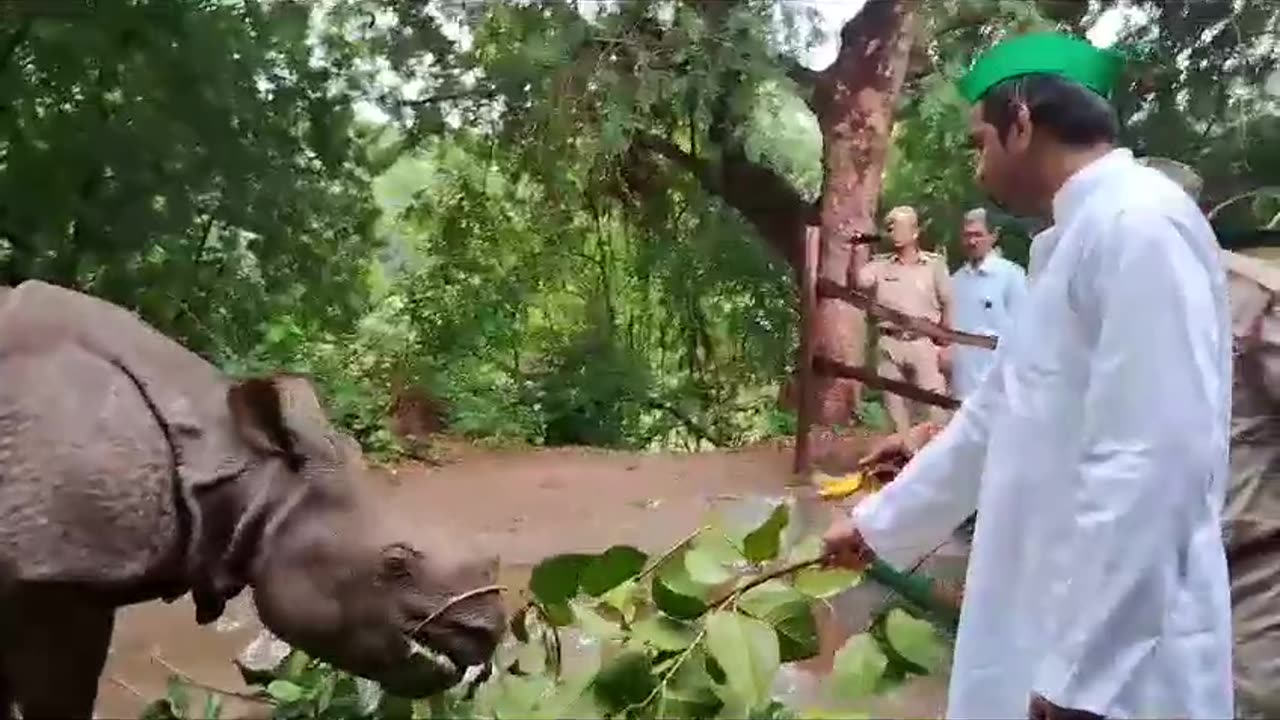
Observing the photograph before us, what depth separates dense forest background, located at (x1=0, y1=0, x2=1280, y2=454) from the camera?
80.7 inches

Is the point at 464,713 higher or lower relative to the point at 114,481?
lower

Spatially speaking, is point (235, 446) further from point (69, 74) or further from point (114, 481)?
point (69, 74)

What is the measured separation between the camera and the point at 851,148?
6.82ft

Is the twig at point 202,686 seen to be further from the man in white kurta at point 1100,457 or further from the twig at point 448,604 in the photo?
the man in white kurta at point 1100,457

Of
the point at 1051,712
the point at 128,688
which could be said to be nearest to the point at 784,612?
the point at 1051,712

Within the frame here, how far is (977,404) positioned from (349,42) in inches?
49.0

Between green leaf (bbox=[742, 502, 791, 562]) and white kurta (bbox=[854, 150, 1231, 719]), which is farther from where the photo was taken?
green leaf (bbox=[742, 502, 791, 562])

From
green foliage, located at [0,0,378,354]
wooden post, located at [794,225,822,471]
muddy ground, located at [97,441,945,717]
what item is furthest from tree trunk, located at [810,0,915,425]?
green foliage, located at [0,0,378,354]

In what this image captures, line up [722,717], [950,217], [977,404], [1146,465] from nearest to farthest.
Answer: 1. [1146,465]
2. [977,404]
3. [722,717]
4. [950,217]

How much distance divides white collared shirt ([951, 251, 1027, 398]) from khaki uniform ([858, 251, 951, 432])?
2 centimetres

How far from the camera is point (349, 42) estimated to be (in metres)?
2.09

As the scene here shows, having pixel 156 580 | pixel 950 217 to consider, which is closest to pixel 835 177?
pixel 950 217

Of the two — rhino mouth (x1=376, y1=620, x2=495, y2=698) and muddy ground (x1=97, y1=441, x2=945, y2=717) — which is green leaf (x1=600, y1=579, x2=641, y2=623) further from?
muddy ground (x1=97, y1=441, x2=945, y2=717)

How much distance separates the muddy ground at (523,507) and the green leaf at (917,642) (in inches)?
24.3
